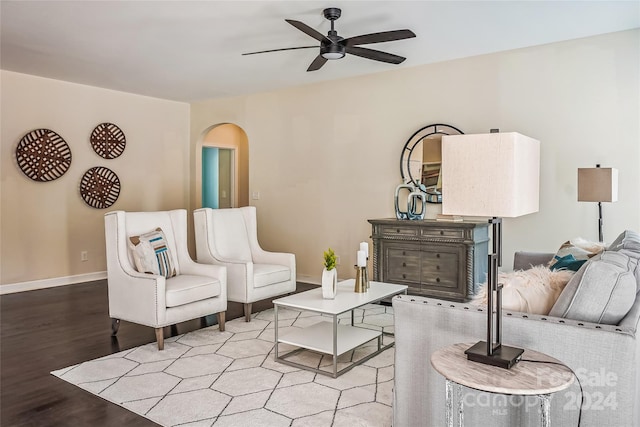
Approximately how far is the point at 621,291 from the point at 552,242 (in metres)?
2.92

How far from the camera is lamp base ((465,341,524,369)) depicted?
157cm

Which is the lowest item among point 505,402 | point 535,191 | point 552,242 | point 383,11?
point 505,402

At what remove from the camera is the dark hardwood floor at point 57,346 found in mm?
2484

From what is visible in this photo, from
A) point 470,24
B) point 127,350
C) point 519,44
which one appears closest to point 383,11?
point 470,24

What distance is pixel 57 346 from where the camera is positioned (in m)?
3.60

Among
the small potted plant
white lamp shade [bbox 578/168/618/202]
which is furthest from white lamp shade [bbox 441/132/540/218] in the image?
white lamp shade [bbox 578/168/618/202]

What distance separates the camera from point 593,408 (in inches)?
65.7

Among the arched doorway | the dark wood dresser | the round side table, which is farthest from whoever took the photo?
the arched doorway

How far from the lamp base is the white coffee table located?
1.35 m

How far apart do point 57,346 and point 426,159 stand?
3.91m

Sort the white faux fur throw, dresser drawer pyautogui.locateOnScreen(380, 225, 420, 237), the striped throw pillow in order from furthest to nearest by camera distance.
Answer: dresser drawer pyautogui.locateOnScreen(380, 225, 420, 237), the striped throw pillow, the white faux fur throw

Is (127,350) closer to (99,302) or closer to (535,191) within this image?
(99,302)

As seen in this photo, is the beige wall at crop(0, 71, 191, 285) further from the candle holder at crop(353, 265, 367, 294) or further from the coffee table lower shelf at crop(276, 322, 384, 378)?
the candle holder at crop(353, 265, 367, 294)

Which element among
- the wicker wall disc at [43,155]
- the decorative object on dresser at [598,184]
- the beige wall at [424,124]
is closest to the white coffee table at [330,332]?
the decorative object on dresser at [598,184]
